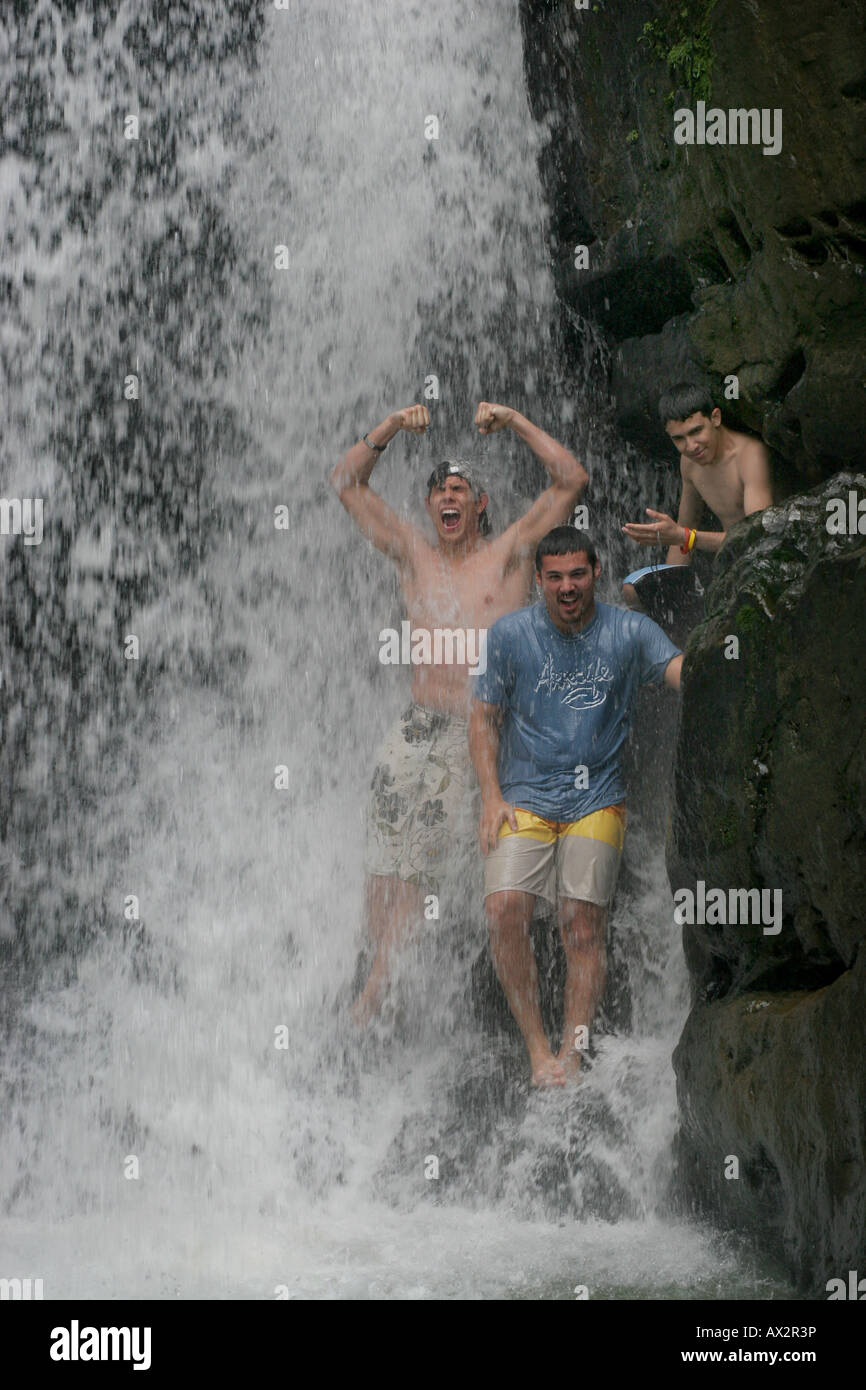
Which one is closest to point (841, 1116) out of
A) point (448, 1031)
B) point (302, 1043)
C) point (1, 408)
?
point (448, 1031)

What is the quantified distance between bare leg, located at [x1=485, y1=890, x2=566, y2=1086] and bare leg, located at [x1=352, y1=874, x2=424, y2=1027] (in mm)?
490

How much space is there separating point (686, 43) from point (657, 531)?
75.4 inches

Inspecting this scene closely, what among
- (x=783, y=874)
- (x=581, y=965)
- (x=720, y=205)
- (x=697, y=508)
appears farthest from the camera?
(x=697, y=508)

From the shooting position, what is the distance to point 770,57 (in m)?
4.80

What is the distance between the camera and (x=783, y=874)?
452 cm

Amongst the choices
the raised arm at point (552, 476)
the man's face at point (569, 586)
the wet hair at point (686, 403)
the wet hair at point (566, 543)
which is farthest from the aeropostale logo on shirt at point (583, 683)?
the wet hair at point (686, 403)

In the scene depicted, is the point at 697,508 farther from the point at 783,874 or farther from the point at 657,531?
the point at 783,874

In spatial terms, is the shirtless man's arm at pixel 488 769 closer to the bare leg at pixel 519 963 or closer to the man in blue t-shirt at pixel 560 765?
the man in blue t-shirt at pixel 560 765

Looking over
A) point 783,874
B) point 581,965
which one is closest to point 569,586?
point 581,965

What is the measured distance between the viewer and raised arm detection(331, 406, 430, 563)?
6.22 meters

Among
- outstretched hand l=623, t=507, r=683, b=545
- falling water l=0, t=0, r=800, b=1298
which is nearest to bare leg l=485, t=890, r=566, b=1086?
falling water l=0, t=0, r=800, b=1298

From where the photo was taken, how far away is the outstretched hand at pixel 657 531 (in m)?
5.54

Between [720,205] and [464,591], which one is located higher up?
[720,205]

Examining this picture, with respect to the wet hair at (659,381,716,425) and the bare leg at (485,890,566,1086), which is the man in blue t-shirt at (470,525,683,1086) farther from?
the wet hair at (659,381,716,425)
